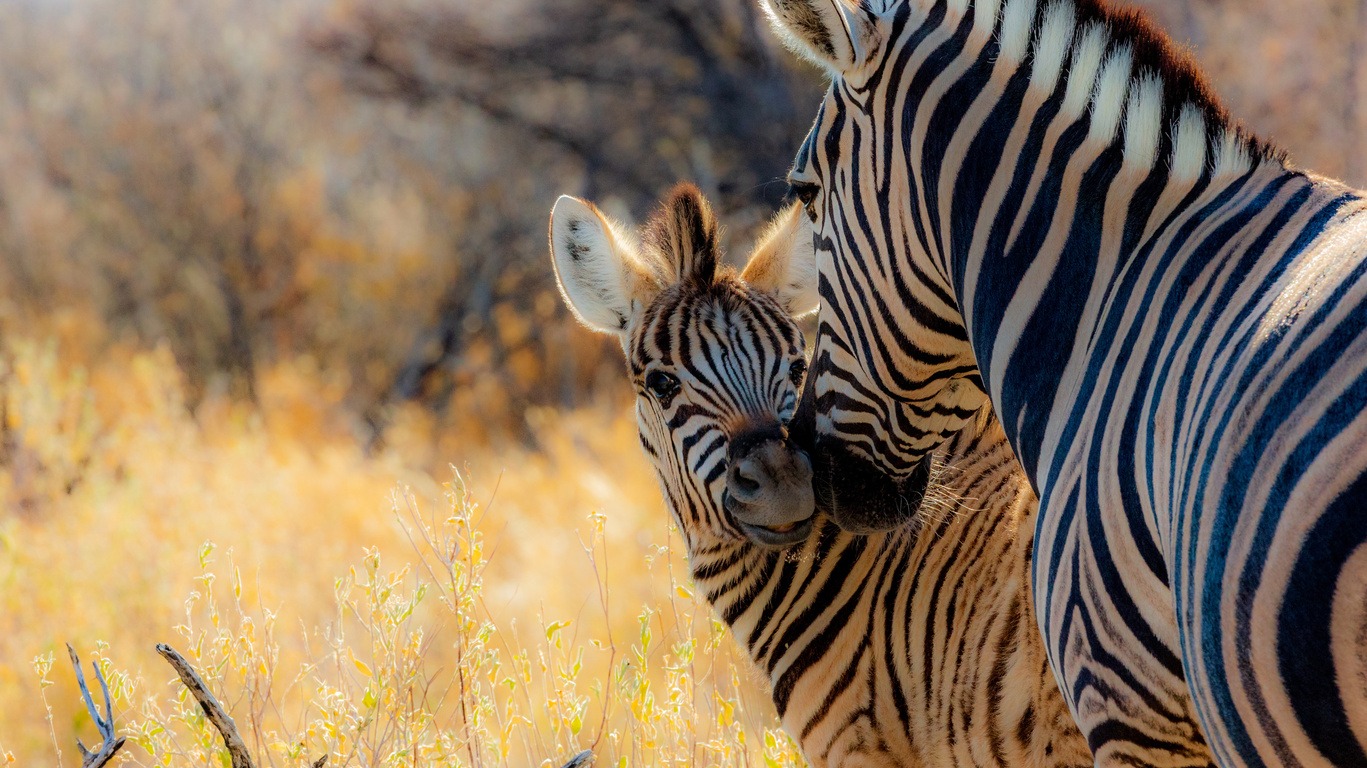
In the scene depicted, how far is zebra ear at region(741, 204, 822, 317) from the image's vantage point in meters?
4.07

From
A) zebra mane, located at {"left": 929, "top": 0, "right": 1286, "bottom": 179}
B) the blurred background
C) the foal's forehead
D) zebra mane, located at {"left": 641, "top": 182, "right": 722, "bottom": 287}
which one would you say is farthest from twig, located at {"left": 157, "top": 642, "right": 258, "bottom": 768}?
zebra mane, located at {"left": 929, "top": 0, "right": 1286, "bottom": 179}

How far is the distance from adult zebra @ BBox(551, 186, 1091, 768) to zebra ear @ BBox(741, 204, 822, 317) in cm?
1

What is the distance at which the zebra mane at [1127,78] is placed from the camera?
7.60 ft

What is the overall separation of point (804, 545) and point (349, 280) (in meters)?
→ 15.0

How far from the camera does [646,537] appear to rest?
870 centimetres

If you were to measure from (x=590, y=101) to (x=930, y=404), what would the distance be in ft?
45.0

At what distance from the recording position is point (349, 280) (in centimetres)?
1747

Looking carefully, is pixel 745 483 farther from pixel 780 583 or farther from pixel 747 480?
pixel 780 583

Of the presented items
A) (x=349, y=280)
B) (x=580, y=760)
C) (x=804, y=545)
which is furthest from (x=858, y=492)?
(x=349, y=280)

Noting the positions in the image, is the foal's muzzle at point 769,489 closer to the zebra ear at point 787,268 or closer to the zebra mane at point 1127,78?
the zebra ear at point 787,268

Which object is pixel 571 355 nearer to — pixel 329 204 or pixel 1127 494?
pixel 329 204

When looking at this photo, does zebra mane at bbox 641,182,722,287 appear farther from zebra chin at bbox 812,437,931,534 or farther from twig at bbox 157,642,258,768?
twig at bbox 157,642,258,768

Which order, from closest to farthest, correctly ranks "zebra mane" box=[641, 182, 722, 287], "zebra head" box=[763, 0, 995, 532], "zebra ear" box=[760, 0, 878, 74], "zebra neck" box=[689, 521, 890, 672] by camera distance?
"zebra ear" box=[760, 0, 878, 74] → "zebra head" box=[763, 0, 995, 532] → "zebra neck" box=[689, 521, 890, 672] → "zebra mane" box=[641, 182, 722, 287]

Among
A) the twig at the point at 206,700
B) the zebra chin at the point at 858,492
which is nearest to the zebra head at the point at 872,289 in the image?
the zebra chin at the point at 858,492
